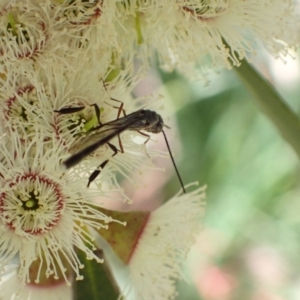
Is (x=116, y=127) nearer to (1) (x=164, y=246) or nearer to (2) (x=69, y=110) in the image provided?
(2) (x=69, y=110)

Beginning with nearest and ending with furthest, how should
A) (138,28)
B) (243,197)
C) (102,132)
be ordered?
1. (102,132)
2. (138,28)
3. (243,197)

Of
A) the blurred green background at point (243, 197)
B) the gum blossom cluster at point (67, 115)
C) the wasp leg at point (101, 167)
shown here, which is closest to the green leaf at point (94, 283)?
the gum blossom cluster at point (67, 115)

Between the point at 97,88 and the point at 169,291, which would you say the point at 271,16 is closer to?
the point at 97,88

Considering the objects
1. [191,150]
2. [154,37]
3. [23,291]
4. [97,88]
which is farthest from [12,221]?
[191,150]

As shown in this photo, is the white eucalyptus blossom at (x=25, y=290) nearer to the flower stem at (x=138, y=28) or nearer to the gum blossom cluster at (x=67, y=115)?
the gum blossom cluster at (x=67, y=115)

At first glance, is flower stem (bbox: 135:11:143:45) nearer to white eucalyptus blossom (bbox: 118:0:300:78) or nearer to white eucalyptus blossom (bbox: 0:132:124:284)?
white eucalyptus blossom (bbox: 118:0:300:78)

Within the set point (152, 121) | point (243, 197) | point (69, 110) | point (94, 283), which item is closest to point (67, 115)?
point (69, 110)
